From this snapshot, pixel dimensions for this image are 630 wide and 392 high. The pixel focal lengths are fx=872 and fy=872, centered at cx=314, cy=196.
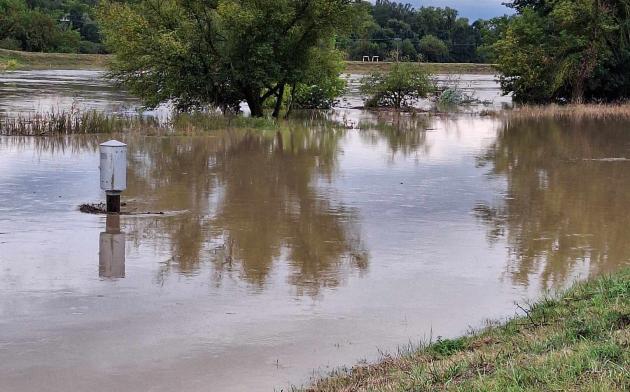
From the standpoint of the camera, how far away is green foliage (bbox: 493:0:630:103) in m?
47.2

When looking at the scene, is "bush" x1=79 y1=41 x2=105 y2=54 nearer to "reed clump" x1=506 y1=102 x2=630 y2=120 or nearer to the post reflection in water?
"reed clump" x1=506 y1=102 x2=630 y2=120

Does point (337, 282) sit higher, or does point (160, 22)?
point (160, 22)

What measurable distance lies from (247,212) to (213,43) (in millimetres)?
21937

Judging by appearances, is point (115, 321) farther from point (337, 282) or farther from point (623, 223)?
point (623, 223)

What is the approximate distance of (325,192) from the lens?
16828 mm

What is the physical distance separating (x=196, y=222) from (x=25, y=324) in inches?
214

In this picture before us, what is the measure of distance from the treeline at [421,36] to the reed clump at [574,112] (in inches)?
3162

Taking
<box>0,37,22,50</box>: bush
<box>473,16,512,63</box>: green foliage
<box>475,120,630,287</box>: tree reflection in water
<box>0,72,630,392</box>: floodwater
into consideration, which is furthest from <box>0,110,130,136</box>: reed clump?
<box>0,37,22,50</box>: bush

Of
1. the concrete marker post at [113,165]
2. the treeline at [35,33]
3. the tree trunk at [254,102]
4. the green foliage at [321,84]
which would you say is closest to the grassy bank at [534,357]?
the concrete marker post at [113,165]

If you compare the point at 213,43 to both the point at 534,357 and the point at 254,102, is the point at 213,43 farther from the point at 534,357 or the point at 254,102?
the point at 534,357

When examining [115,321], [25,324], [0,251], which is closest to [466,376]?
[115,321]

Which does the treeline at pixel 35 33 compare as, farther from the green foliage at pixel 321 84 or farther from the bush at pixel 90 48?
the green foliage at pixel 321 84

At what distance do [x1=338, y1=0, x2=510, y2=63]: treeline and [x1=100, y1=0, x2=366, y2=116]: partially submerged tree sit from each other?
89610 mm

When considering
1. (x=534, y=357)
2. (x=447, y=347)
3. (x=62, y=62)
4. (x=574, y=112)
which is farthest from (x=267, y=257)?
(x=62, y=62)
